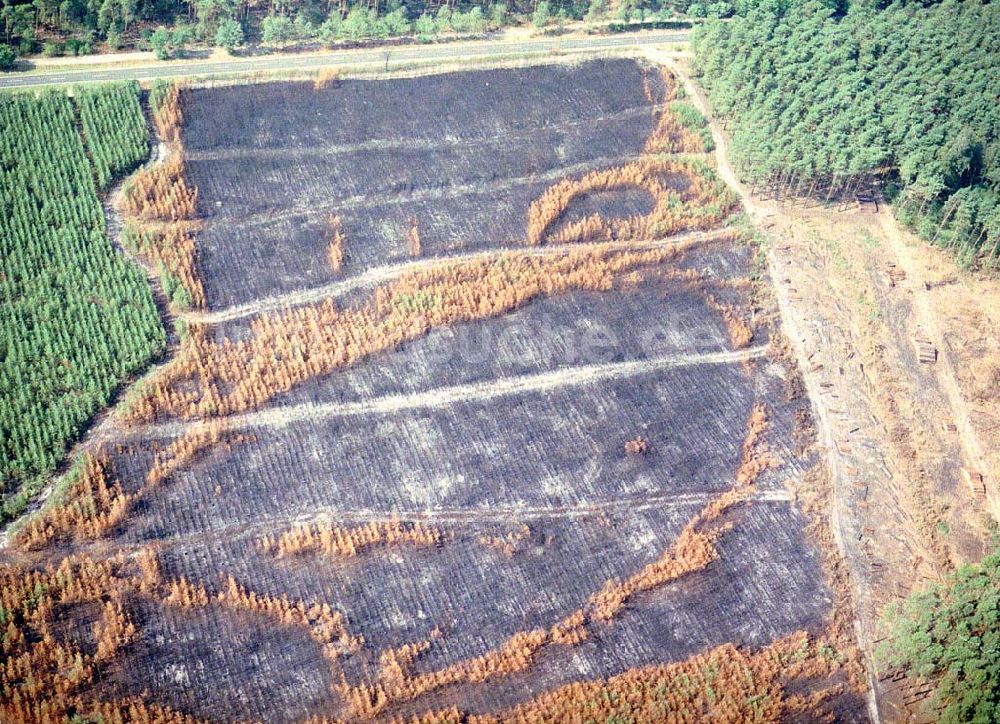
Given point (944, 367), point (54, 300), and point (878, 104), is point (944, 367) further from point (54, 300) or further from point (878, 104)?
point (54, 300)

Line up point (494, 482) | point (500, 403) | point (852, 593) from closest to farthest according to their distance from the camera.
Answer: point (852, 593) → point (494, 482) → point (500, 403)

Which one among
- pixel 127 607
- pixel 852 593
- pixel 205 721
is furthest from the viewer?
pixel 852 593

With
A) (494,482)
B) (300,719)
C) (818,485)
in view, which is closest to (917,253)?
(818,485)

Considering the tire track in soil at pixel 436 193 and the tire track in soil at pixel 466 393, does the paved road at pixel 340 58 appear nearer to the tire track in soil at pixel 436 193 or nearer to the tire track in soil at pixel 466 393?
the tire track in soil at pixel 436 193

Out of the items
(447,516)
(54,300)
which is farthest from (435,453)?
(54,300)

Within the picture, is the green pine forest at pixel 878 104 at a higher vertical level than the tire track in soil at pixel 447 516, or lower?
higher

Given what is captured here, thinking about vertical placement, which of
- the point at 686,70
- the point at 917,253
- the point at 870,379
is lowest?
the point at 870,379

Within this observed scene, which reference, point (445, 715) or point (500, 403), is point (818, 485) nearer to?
point (500, 403)

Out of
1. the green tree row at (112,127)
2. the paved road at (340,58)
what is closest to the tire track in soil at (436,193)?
the green tree row at (112,127)
